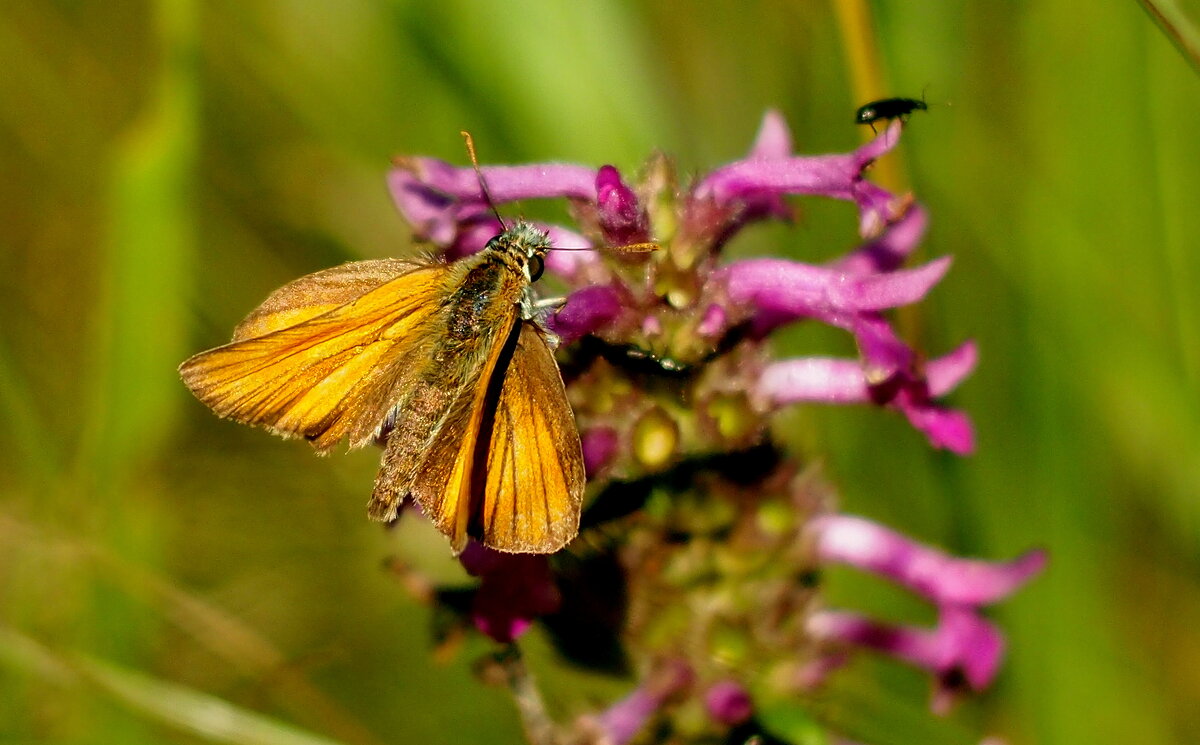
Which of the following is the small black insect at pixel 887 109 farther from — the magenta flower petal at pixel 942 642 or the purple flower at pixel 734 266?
the magenta flower petal at pixel 942 642

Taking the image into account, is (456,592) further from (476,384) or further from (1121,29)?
(1121,29)

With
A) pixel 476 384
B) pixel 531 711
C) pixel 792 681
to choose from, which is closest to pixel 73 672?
pixel 531 711

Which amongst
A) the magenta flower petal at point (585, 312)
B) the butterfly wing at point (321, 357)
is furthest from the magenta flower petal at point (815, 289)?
the butterfly wing at point (321, 357)

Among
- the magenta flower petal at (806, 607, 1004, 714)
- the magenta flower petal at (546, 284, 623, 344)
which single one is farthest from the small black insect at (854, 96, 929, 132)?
the magenta flower petal at (806, 607, 1004, 714)

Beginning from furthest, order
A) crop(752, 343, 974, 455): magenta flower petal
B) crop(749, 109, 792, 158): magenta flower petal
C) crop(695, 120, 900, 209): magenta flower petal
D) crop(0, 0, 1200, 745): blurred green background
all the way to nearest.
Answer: crop(0, 0, 1200, 745): blurred green background, crop(749, 109, 792, 158): magenta flower petal, crop(752, 343, 974, 455): magenta flower petal, crop(695, 120, 900, 209): magenta flower petal

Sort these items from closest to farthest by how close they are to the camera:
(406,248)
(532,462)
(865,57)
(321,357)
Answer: (532,462) → (321,357) → (865,57) → (406,248)

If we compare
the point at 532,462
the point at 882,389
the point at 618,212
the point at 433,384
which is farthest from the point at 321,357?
the point at 882,389

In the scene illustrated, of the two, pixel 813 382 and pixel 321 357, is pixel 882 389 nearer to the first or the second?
pixel 813 382

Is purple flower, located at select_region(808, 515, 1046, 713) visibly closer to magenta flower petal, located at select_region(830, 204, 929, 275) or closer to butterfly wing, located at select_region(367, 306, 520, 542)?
magenta flower petal, located at select_region(830, 204, 929, 275)
